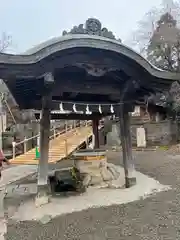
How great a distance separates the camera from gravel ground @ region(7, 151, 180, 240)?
394cm

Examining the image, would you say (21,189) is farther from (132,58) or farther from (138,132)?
(138,132)

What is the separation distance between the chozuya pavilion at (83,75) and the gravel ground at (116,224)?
4.32 ft

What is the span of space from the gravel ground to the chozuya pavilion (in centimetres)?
132

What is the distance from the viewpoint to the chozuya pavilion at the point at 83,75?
16.4 ft

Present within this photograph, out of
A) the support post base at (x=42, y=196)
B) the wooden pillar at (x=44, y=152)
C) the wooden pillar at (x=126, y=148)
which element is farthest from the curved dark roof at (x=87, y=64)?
the support post base at (x=42, y=196)

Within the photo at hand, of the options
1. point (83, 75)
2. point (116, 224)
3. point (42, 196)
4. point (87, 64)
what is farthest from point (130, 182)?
point (87, 64)

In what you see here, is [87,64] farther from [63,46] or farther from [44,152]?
[44,152]

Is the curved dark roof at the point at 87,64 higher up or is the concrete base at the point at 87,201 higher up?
the curved dark roof at the point at 87,64

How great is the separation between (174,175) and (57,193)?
3870mm

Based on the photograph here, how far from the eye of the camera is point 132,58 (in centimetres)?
548

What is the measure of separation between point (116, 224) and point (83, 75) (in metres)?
3.36

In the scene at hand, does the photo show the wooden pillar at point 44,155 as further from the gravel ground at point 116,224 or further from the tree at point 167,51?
the tree at point 167,51

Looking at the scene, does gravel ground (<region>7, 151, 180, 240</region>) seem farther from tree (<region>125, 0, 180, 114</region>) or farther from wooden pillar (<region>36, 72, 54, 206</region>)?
tree (<region>125, 0, 180, 114</region>)

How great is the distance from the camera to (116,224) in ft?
14.3
